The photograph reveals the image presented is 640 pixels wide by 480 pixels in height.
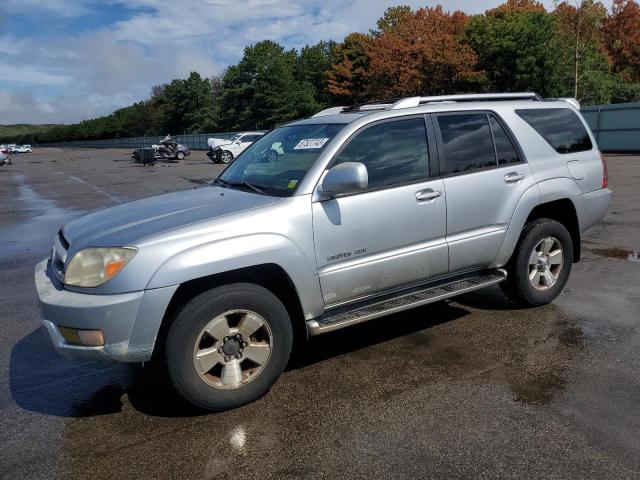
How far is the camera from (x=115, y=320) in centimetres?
296

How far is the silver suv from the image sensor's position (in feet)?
10.1

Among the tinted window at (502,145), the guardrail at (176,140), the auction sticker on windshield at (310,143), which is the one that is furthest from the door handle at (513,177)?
the guardrail at (176,140)

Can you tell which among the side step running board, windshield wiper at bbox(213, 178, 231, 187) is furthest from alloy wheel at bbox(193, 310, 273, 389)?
windshield wiper at bbox(213, 178, 231, 187)

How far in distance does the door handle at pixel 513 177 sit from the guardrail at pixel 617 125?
2339cm

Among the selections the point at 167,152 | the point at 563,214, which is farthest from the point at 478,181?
the point at 167,152

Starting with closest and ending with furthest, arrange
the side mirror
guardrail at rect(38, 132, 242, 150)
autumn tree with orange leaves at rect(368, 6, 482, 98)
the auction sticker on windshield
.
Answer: the side mirror
the auction sticker on windshield
autumn tree with orange leaves at rect(368, 6, 482, 98)
guardrail at rect(38, 132, 242, 150)

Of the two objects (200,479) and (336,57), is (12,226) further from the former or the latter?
(336,57)

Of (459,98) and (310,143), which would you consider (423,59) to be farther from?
(310,143)

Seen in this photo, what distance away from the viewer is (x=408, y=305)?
381cm

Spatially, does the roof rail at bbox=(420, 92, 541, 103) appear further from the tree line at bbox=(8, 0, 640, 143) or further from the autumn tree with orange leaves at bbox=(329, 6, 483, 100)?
the autumn tree with orange leaves at bbox=(329, 6, 483, 100)

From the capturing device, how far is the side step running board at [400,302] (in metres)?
3.54

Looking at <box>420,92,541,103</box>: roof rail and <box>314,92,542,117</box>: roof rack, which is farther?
<box>420,92,541,103</box>: roof rail

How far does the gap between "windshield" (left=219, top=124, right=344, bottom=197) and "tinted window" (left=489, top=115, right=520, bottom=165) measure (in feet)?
4.65

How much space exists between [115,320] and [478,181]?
2.81 metres
